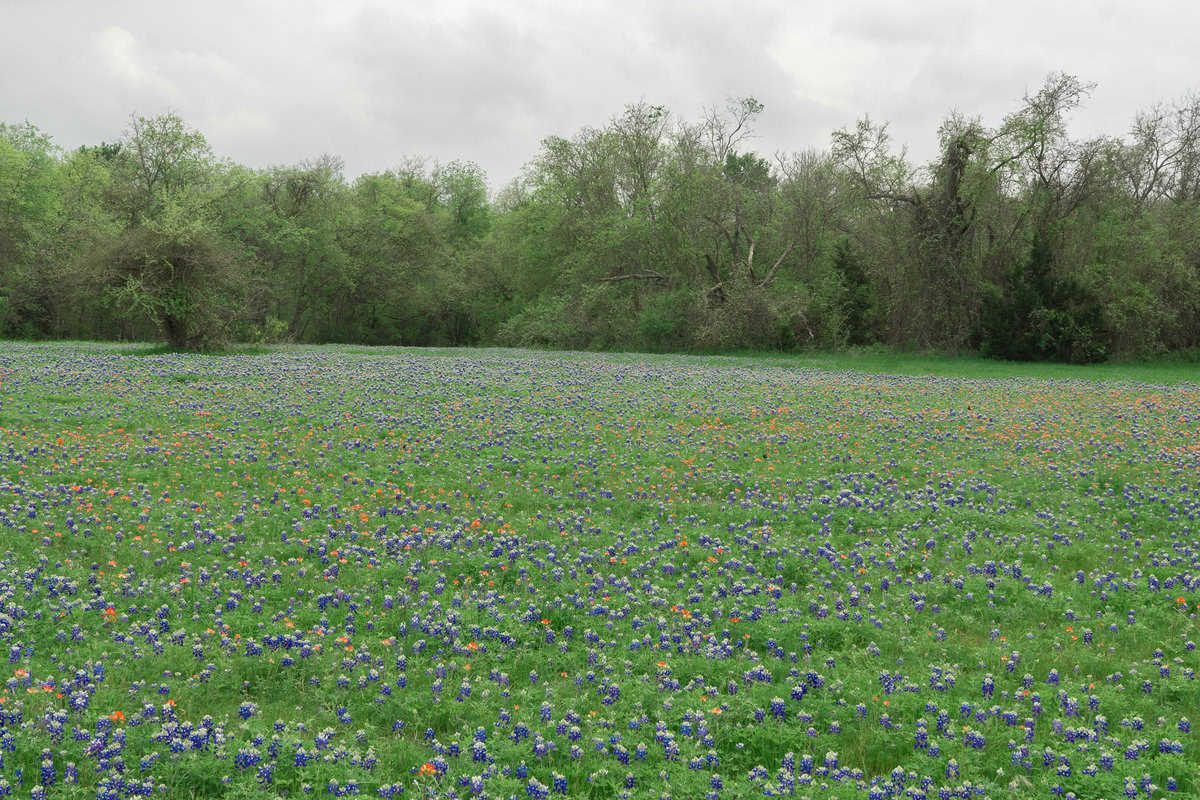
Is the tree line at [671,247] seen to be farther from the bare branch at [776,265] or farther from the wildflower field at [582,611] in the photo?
the wildflower field at [582,611]

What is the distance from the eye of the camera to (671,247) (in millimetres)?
50469

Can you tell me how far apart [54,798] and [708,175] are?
1852 inches

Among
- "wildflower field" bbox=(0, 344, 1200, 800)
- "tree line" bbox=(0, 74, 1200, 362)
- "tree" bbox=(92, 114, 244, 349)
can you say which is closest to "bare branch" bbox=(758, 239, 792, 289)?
"tree line" bbox=(0, 74, 1200, 362)

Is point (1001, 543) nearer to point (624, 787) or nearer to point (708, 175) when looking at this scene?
point (624, 787)

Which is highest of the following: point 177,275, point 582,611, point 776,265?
point 776,265

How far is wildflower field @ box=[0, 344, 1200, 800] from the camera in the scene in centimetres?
485

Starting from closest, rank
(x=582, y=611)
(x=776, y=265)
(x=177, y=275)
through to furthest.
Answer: (x=582, y=611) → (x=177, y=275) → (x=776, y=265)

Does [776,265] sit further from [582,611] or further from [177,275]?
[582,611]

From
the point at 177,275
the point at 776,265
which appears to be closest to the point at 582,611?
the point at 177,275

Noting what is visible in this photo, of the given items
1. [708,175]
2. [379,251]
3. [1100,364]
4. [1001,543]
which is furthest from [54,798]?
[379,251]

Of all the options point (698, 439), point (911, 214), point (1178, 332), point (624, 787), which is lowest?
point (624, 787)

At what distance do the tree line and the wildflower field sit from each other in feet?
74.2

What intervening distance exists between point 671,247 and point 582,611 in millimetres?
45013

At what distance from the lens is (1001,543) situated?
956 cm
